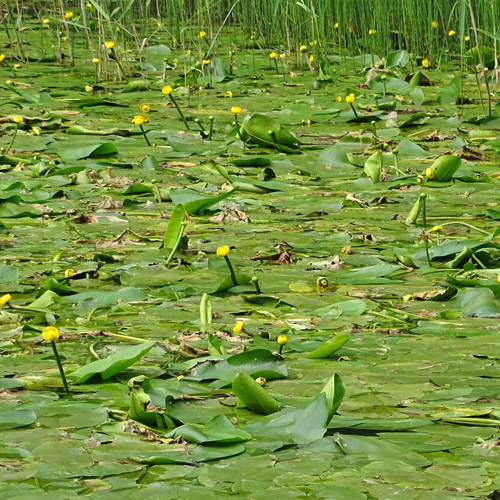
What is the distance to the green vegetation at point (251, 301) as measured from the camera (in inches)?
54.2

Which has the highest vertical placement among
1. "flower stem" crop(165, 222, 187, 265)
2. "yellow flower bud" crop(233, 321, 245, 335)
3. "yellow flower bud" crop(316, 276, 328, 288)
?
"flower stem" crop(165, 222, 187, 265)

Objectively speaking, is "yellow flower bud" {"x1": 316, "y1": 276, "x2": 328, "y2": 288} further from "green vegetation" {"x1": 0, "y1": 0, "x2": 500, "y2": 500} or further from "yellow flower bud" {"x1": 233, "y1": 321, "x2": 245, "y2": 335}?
"yellow flower bud" {"x1": 233, "y1": 321, "x2": 245, "y2": 335}

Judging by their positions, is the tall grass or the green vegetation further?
the tall grass

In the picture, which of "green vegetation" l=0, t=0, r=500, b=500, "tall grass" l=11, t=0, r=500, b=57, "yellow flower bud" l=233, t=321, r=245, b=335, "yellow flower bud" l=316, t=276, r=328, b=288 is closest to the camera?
"green vegetation" l=0, t=0, r=500, b=500

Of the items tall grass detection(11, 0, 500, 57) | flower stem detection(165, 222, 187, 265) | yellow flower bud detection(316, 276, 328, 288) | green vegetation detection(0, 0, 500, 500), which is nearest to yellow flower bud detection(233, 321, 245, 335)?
green vegetation detection(0, 0, 500, 500)

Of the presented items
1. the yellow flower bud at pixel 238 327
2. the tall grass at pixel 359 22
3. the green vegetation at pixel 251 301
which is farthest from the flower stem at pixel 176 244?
the tall grass at pixel 359 22

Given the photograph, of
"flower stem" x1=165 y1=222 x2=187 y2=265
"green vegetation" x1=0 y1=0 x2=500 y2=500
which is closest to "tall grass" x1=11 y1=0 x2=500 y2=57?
"green vegetation" x1=0 y1=0 x2=500 y2=500

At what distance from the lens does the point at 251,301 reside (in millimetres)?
2221

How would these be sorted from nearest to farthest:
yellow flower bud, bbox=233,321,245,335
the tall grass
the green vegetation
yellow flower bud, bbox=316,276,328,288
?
1. the green vegetation
2. yellow flower bud, bbox=233,321,245,335
3. yellow flower bud, bbox=316,276,328,288
4. the tall grass

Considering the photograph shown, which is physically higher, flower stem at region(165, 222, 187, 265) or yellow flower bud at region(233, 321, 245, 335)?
flower stem at region(165, 222, 187, 265)

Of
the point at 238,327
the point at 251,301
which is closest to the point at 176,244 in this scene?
the point at 251,301

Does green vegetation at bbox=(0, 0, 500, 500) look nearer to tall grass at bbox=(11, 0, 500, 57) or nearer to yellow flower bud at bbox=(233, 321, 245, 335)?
yellow flower bud at bbox=(233, 321, 245, 335)

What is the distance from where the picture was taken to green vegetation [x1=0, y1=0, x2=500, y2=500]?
1.38m

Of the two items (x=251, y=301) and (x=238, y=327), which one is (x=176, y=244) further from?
(x=238, y=327)
